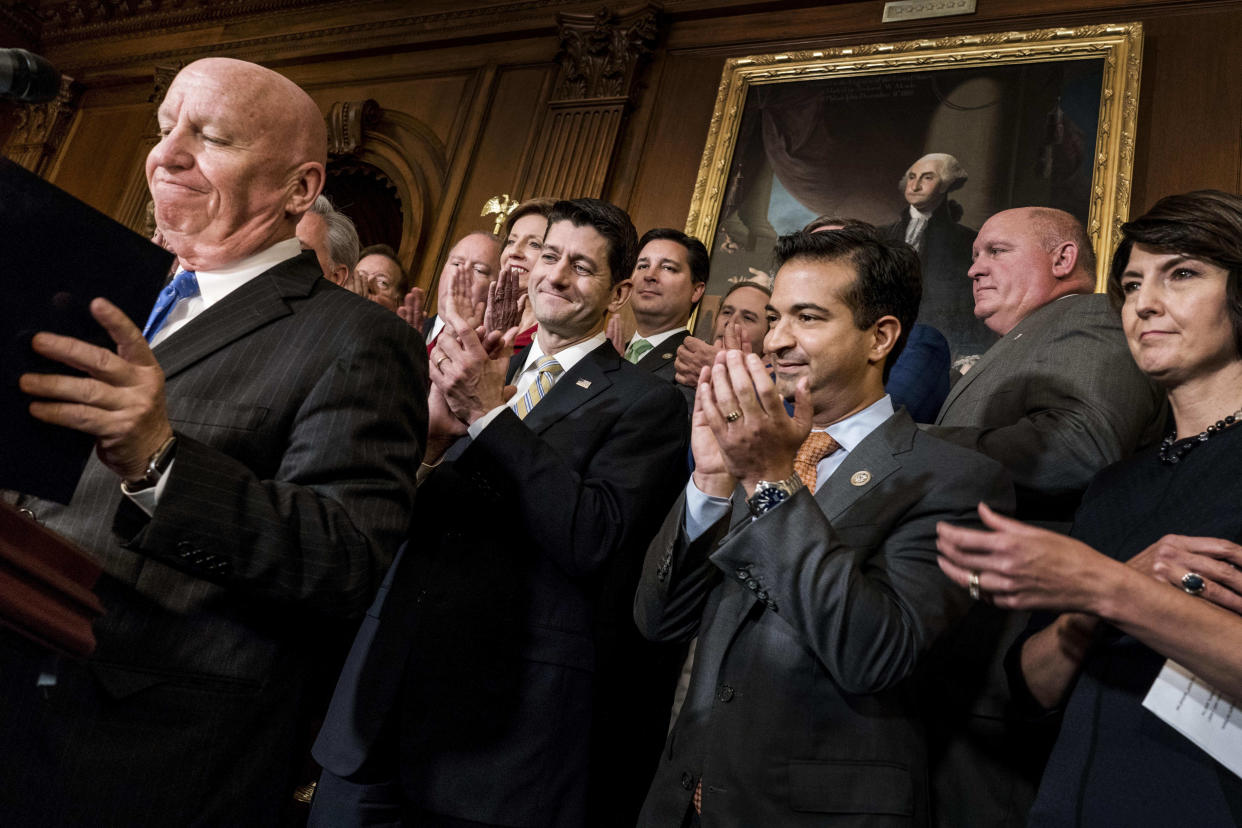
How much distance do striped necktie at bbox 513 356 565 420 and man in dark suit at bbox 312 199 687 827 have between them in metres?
0.04

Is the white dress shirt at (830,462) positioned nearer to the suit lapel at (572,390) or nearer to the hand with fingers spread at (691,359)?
the suit lapel at (572,390)

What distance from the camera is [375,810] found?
2.09 meters

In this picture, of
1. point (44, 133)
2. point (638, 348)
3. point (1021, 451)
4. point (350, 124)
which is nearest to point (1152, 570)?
point (1021, 451)

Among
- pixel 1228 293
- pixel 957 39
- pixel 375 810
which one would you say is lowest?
pixel 375 810

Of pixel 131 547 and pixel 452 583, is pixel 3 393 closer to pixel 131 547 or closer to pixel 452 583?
pixel 131 547

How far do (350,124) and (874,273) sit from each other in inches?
205

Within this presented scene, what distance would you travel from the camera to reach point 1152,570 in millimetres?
1433

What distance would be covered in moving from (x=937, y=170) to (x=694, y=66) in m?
1.69

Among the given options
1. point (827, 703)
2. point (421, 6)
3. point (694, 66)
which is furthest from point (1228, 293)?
point (421, 6)

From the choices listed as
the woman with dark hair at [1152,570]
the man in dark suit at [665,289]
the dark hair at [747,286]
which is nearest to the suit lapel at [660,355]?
the man in dark suit at [665,289]

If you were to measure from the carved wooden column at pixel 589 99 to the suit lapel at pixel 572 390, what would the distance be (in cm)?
326

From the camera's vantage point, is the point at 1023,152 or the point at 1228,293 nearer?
the point at 1228,293

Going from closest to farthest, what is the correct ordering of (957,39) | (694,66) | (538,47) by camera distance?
(957,39), (694,66), (538,47)

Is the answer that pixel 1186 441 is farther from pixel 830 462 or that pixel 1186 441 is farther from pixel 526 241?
pixel 526 241
